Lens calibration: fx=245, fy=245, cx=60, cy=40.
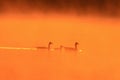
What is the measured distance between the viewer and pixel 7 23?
151cm

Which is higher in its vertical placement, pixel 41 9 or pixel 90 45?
pixel 41 9

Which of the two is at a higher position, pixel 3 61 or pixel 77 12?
pixel 77 12

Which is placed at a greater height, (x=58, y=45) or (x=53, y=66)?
(x=58, y=45)

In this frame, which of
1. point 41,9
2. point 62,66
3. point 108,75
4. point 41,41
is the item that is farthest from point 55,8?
point 108,75

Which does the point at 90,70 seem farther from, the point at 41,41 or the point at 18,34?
the point at 18,34

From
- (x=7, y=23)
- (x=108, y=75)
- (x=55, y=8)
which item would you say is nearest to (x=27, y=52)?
(x=7, y=23)

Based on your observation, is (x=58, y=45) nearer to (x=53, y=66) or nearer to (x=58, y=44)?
(x=58, y=44)

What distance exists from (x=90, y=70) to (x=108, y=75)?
4.5 inches

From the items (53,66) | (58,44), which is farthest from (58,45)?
(53,66)

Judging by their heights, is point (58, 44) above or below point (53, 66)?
above

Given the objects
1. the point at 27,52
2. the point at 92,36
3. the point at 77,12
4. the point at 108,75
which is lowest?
the point at 108,75

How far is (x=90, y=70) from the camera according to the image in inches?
58.8

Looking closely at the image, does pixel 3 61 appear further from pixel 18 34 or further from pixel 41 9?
pixel 41 9

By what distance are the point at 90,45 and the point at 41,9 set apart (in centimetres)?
38
